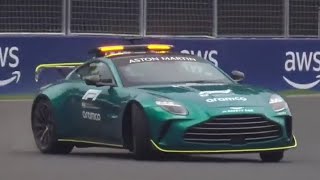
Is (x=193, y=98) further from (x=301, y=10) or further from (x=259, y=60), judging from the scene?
(x=301, y=10)

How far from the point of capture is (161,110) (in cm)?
1050

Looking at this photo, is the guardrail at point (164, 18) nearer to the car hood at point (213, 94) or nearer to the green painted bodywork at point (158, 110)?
the green painted bodywork at point (158, 110)

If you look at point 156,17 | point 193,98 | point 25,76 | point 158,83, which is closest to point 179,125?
point 193,98

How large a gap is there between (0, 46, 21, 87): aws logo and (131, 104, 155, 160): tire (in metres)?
11.4

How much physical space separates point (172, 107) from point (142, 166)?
69 centimetres

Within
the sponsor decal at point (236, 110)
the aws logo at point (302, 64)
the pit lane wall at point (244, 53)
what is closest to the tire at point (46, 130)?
the sponsor decal at point (236, 110)

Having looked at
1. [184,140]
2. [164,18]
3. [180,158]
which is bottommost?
[180,158]

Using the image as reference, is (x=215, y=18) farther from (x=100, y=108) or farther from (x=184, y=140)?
(x=184, y=140)

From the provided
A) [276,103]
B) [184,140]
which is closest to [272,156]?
[276,103]

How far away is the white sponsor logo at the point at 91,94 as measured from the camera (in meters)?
11.7

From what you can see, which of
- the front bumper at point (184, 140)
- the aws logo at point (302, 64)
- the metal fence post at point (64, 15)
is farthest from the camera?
the metal fence post at point (64, 15)

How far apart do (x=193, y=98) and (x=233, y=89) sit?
2.14ft

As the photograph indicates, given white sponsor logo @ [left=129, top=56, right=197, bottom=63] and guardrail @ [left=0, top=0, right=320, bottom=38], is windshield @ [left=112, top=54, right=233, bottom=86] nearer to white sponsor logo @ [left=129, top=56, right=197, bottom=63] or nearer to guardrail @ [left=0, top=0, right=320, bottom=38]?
white sponsor logo @ [left=129, top=56, right=197, bottom=63]

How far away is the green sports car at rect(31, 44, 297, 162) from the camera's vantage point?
34.4 feet
